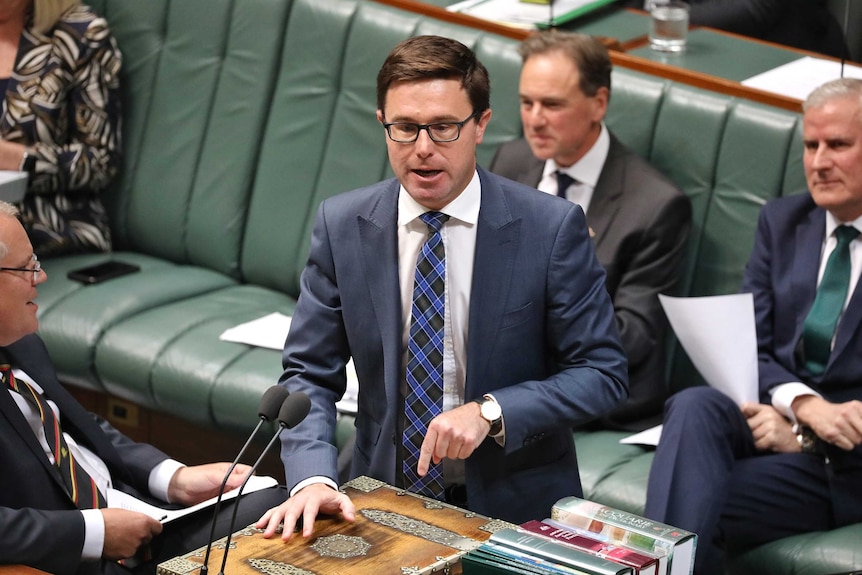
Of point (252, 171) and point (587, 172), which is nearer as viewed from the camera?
point (587, 172)

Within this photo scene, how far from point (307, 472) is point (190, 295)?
2.08 m

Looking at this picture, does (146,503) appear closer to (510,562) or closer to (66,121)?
(510,562)

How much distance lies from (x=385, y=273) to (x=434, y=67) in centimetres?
38

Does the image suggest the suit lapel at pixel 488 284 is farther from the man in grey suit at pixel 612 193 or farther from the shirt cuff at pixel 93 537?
the man in grey suit at pixel 612 193

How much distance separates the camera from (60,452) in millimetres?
2680

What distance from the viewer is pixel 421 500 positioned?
2.21 meters

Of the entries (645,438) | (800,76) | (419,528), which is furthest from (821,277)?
(419,528)

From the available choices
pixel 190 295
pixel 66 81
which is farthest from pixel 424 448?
pixel 66 81

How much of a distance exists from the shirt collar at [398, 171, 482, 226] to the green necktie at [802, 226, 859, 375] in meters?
1.14

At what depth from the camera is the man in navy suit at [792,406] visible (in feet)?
9.99

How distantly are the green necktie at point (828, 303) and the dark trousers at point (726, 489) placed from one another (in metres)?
0.26

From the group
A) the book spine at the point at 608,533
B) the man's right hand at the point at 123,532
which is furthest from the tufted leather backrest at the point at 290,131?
the book spine at the point at 608,533

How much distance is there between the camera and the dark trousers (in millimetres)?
3014

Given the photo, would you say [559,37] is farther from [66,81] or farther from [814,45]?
[66,81]
